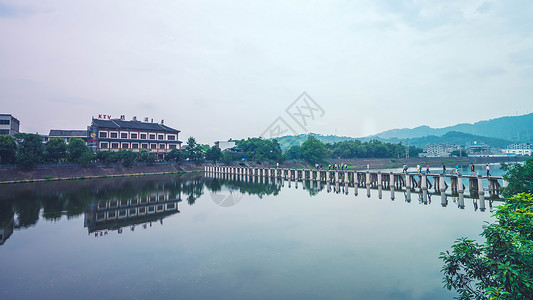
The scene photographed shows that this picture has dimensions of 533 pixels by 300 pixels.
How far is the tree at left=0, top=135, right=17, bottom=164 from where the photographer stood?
35.9 m

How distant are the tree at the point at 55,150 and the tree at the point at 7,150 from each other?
3570 mm

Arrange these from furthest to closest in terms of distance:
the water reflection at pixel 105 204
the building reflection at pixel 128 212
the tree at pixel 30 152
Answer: the tree at pixel 30 152 → the water reflection at pixel 105 204 → the building reflection at pixel 128 212

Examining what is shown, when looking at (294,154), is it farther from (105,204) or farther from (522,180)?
(522,180)

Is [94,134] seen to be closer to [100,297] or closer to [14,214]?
[14,214]

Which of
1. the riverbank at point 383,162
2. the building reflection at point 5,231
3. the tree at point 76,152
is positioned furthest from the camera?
the riverbank at point 383,162

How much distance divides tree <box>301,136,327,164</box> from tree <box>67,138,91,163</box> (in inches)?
1747

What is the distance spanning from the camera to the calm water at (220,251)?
28.9 feet

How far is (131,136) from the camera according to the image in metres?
55.2

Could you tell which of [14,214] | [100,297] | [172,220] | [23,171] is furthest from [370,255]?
[23,171]

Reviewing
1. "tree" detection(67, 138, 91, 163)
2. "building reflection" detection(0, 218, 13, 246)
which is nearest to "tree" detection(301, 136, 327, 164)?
"tree" detection(67, 138, 91, 163)

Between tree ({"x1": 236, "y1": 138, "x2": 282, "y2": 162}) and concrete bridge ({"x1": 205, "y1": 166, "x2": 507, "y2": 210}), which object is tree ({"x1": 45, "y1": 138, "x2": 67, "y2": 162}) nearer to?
concrete bridge ({"x1": 205, "y1": 166, "x2": 507, "y2": 210})

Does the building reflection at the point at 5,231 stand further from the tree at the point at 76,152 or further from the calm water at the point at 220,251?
the tree at the point at 76,152

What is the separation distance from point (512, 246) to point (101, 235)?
1636 cm

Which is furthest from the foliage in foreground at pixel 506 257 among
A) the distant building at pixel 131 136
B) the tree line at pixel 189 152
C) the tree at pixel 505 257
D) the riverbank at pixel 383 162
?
the riverbank at pixel 383 162
